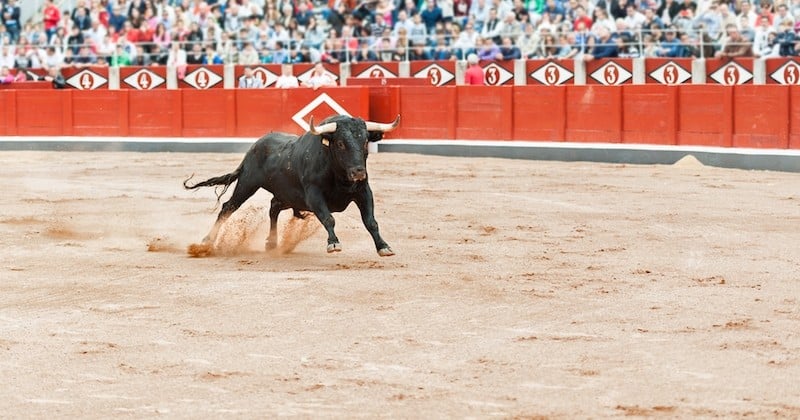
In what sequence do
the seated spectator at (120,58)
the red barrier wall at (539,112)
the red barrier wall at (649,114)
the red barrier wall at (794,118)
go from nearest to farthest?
the red barrier wall at (794,118)
the red barrier wall at (649,114)
the red barrier wall at (539,112)
the seated spectator at (120,58)

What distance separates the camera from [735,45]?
20875 mm

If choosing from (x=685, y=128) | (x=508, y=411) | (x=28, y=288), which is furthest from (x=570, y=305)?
(x=685, y=128)

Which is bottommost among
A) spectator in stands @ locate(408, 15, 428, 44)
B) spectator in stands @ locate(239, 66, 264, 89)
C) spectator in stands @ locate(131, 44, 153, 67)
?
spectator in stands @ locate(239, 66, 264, 89)

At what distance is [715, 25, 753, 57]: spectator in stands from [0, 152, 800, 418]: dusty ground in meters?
6.29

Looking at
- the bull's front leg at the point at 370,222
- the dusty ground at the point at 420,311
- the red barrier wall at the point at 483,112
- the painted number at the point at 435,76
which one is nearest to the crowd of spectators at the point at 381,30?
the painted number at the point at 435,76

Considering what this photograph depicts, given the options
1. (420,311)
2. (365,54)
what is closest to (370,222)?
(420,311)

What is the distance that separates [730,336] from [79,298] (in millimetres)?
3789

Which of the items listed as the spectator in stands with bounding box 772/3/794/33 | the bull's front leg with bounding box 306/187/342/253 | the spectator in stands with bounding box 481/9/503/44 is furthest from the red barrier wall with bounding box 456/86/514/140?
the bull's front leg with bounding box 306/187/342/253

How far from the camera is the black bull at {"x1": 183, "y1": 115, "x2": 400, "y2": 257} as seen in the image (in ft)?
33.0

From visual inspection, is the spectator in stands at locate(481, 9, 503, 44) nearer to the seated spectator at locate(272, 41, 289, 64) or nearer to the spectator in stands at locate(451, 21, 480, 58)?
the spectator in stands at locate(451, 21, 480, 58)

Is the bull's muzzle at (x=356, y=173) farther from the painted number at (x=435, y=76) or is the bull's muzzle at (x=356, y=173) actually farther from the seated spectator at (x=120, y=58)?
the seated spectator at (x=120, y=58)

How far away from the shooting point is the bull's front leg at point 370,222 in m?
10.1

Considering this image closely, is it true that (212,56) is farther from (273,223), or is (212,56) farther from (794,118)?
(273,223)

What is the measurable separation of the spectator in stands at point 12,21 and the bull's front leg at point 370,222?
2001cm
